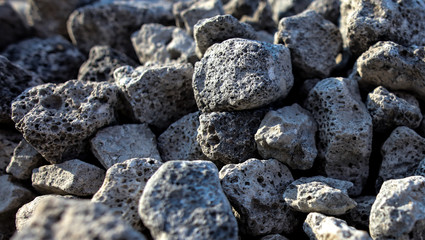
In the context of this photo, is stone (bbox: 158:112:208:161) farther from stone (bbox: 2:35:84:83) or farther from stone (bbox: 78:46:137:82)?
stone (bbox: 2:35:84:83)

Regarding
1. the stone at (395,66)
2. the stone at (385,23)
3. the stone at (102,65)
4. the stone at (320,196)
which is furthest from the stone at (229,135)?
the stone at (102,65)

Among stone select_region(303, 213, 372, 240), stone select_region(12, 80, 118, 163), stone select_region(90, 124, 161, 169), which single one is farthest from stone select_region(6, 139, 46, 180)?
stone select_region(303, 213, 372, 240)

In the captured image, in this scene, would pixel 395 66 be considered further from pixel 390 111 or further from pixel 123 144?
pixel 123 144

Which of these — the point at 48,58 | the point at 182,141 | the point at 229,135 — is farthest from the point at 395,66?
the point at 48,58

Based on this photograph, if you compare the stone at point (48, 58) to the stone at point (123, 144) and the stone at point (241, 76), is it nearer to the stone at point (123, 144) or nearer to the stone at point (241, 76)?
the stone at point (123, 144)

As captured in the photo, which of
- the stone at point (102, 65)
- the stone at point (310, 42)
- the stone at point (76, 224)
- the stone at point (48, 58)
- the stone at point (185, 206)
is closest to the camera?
the stone at point (76, 224)

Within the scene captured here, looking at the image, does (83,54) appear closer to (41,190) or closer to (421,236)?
(41,190)
